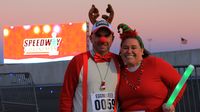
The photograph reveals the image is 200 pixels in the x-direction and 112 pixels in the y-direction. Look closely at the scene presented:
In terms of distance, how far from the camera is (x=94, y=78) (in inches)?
156

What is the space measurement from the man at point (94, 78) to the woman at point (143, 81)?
150mm

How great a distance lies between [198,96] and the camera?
28.7 ft

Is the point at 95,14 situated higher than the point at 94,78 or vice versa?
the point at 95,14

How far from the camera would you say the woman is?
12.4 ft

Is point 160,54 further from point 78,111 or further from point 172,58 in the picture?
point 78,111

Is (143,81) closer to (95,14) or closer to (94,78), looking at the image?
(94,78)

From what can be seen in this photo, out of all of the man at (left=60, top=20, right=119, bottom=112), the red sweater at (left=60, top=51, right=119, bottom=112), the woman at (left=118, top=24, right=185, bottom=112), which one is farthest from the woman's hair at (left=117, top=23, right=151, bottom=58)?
the red sweater at (left=60, top=51, right=119, bottom=112)

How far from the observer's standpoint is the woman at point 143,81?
149 inches

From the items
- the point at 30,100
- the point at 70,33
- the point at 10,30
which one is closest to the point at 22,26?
the point at 10,30

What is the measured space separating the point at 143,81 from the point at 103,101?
16.1 inches

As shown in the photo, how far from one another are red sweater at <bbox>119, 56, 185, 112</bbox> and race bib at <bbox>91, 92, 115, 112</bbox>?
128mm

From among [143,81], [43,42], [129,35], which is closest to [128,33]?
[129,35]

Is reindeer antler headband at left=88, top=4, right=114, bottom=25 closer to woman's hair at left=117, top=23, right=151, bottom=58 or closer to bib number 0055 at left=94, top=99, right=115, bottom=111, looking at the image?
woman's hair at left=117, top=23, right=151, bottom=58

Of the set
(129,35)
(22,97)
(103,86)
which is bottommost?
(22,97)
